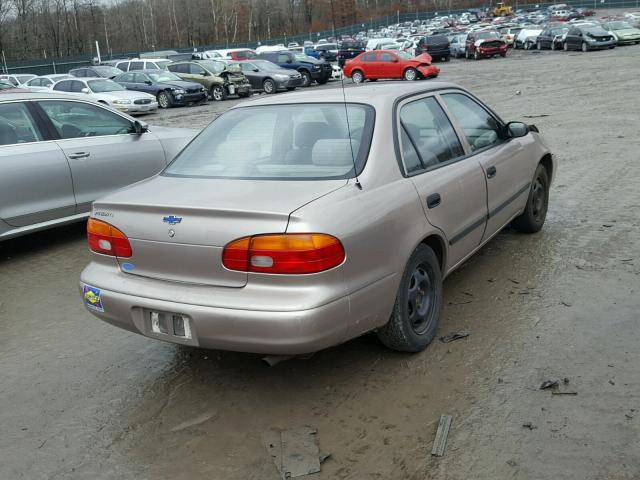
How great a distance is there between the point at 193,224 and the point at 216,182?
0.52 m

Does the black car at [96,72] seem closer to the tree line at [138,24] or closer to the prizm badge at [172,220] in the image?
the prizm badge at [172,220]

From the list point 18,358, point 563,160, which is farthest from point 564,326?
point 563,160

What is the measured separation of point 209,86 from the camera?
26078 mm

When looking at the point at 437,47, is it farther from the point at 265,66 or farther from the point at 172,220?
the point at 172,220

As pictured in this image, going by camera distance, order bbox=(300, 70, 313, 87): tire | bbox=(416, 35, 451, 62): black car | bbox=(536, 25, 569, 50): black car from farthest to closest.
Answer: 1. bbox=(416, 35, 451, 62): black car
2. bbox=(536, 25, 569, 50): black car
3. bbox=(300, 70, 313, 87): tire

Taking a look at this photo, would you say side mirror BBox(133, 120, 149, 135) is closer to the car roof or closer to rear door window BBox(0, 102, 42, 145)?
rear door window BBox(0, 102, 42, 145)

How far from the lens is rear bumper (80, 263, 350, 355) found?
122 inches

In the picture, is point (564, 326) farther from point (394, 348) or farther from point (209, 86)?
point (209, 86)

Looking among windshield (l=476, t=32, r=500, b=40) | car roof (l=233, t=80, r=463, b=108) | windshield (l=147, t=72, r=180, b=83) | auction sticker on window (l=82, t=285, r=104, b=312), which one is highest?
windshield (l=476, t=32, r=500, b=40)

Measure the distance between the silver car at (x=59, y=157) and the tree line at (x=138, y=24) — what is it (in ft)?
255

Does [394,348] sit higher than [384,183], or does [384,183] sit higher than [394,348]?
[384,183]

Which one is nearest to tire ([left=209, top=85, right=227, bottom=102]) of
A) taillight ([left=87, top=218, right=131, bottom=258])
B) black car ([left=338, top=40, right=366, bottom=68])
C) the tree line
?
black car ([left=338, top=40, right=366, bottom=68])

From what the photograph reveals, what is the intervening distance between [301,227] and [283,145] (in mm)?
1076

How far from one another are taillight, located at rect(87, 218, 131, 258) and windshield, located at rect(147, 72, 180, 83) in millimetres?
21976
